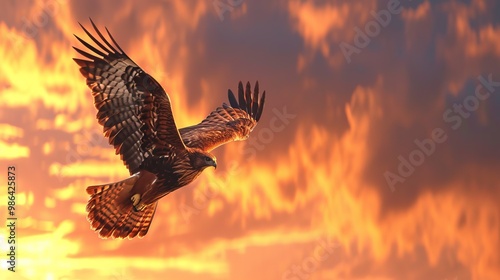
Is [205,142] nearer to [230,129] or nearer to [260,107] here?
[230,129]

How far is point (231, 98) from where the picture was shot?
18.4 meters

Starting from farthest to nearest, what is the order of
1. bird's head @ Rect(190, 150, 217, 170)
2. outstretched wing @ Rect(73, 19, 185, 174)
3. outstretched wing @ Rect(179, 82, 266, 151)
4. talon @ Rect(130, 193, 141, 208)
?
outstretched wing @ Rect(179, 82, 266, 151)
talon @ Rect(130, 193, 141, 208)
bird's head @ Rect(190, 150, 217, 170)
outstretched wing @ Rect(73, 19, 185, 174)

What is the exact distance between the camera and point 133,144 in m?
14.5

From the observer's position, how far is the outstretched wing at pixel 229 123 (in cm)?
1641

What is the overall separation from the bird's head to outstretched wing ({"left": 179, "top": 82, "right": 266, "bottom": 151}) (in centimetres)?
118

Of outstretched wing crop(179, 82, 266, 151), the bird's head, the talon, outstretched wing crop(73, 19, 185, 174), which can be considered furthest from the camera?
outstretched wing crop(179, 82, 266, 151)

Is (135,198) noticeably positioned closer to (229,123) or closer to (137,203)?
(137,203)

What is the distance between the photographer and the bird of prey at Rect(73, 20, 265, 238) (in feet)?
45.5

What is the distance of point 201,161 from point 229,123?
301 cm

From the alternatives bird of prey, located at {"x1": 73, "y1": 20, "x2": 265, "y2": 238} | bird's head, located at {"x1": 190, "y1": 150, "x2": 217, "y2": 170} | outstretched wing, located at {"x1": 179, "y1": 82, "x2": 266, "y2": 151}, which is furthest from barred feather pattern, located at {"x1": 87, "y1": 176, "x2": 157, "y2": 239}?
outstretched wing, located at {"x1": 179, "y1": 82, "x2": 266, "y2": 151}

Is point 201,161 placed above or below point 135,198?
above

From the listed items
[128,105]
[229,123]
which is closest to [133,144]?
[128,105]

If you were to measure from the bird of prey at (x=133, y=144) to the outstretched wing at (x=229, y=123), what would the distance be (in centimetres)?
32

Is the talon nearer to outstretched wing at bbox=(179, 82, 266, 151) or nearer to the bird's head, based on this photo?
the bird's head
